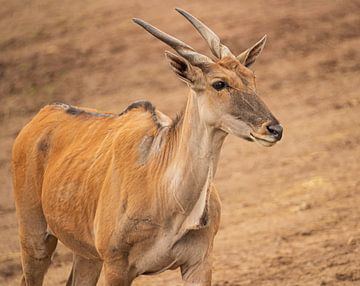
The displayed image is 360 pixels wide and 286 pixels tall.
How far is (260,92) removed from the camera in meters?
15.0

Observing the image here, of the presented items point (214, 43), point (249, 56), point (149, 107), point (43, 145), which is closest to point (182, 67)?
point (214, 43)

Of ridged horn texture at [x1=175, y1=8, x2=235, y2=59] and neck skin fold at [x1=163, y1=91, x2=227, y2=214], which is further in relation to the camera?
ridged horn texture at [x1=175, y1=8, x2=235, y2=59]

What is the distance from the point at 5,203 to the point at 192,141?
620 centimetres

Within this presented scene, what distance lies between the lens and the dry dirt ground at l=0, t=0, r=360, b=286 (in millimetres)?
9734

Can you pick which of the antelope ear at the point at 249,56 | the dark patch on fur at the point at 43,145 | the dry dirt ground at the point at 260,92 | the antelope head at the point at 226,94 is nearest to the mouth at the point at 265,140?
the antelope head at the point at 226,94

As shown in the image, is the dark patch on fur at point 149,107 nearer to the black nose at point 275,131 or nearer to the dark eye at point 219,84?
the dark eye at point 219,84

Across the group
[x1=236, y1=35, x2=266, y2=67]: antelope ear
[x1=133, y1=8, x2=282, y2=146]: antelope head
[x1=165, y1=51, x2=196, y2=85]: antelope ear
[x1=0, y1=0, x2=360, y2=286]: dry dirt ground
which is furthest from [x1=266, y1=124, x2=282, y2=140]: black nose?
[x1=0, y1=0, x2=360, y2=286]: dry dirt ground

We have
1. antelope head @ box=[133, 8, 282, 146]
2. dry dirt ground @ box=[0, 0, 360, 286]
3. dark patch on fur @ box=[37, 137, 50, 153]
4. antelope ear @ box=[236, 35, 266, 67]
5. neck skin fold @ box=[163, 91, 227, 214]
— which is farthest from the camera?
→ dry dirt ground @ box=[0, 0, 360, 286]

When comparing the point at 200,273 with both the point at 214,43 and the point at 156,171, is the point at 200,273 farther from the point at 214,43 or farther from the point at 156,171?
the point at 214,43

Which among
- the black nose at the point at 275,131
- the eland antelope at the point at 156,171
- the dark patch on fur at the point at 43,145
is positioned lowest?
the dark patch on fur at the point at 43,145

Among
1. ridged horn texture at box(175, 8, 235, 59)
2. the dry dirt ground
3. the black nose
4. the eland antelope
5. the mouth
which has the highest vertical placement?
ridged horn texture at box(175, 8, 235, 59)

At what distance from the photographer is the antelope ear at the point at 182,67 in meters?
6.24

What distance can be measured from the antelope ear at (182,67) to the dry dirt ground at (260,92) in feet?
10.7

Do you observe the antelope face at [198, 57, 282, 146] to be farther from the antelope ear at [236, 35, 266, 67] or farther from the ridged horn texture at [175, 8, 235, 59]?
the antelope ear at [236, 35, 266, 67]
